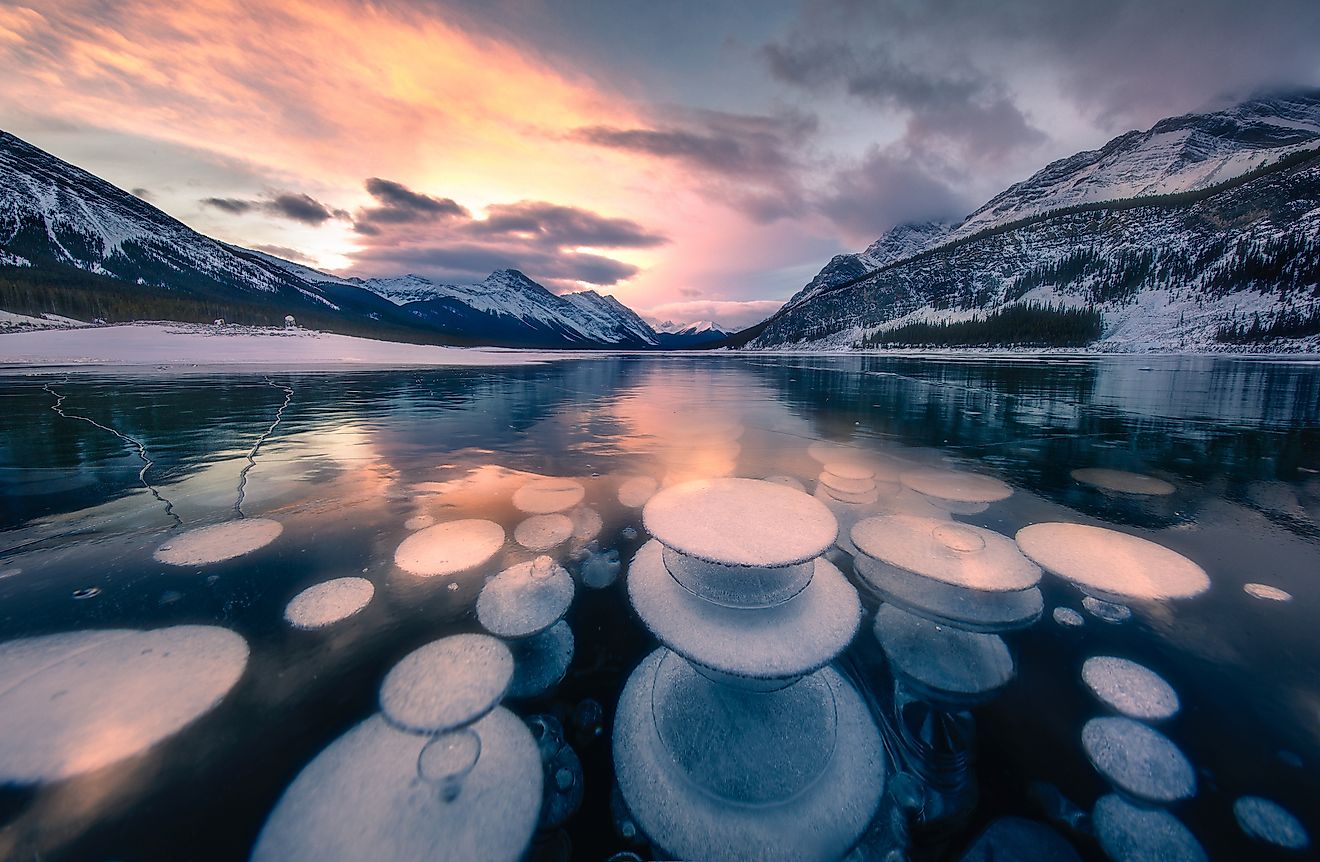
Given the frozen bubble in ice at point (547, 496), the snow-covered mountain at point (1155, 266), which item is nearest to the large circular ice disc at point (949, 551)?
the frozen bubble in ice at point (547, 496)

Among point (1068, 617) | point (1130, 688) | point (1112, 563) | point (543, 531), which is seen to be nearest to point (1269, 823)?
point (1130, 688)

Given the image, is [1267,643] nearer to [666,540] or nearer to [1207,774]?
[1207,774]

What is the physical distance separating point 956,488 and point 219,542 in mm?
11618

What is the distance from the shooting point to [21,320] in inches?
2430

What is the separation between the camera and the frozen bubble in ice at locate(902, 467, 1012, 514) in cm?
770

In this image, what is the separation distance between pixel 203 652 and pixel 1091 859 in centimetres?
670

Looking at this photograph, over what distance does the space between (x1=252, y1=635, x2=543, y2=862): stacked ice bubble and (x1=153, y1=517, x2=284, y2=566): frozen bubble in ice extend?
375 centimetres

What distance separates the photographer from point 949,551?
5445mm

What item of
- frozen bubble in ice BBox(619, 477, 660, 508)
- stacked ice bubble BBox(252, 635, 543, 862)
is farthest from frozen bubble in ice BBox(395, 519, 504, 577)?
frozen bubble in ice BBox(619, 477, 660, 508)

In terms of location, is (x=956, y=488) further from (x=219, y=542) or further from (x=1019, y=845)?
(x=219, y=542)

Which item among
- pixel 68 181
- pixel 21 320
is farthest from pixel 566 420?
pixel 68 181

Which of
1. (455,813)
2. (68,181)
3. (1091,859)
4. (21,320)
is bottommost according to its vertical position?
(1091,859)

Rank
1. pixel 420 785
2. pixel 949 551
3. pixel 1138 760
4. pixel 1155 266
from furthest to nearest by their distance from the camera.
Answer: pixel 1155 266 → pixel 949 551 → pixel 1138 760 → pixel 420 785

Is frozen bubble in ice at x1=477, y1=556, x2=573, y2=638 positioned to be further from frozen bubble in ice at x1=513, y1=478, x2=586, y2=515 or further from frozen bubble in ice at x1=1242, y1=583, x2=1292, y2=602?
frozen bubble in ice at x1=1242, y1=583, x2=1292, y2=602
